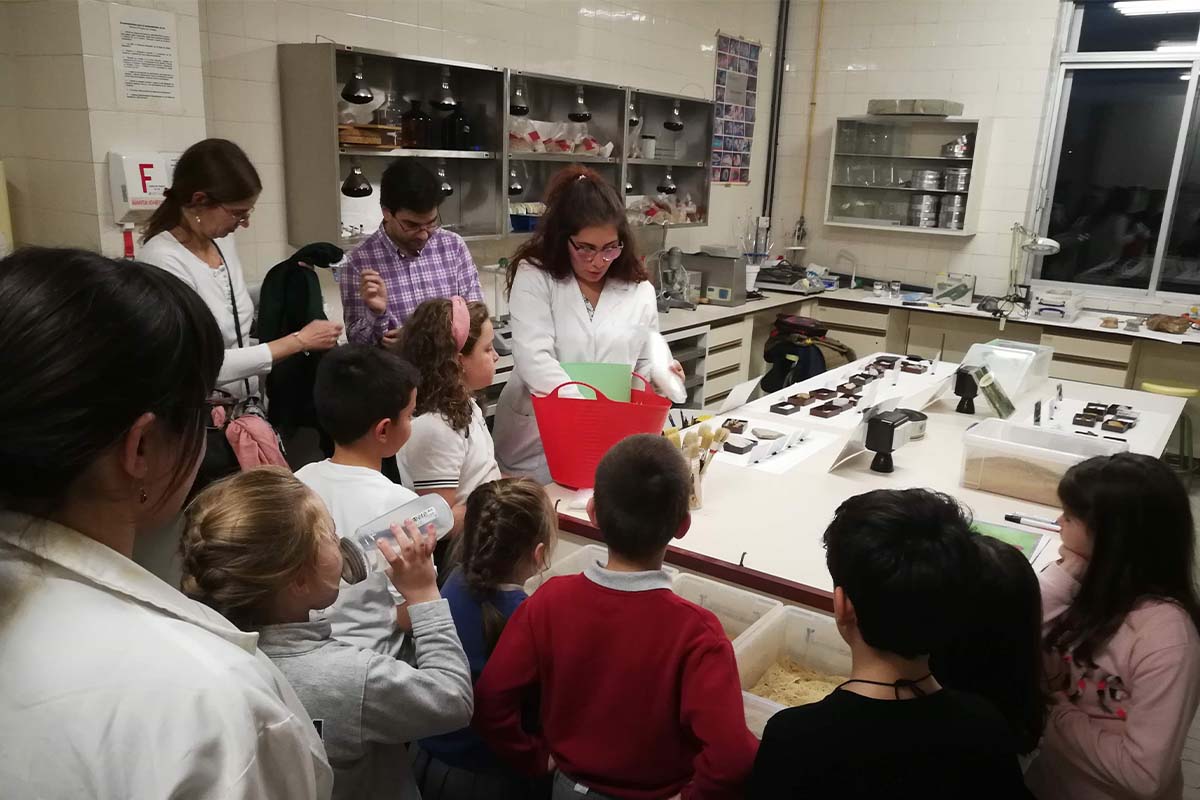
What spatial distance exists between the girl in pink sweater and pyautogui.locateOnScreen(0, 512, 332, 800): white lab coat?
1.39 metres

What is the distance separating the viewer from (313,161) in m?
3.47

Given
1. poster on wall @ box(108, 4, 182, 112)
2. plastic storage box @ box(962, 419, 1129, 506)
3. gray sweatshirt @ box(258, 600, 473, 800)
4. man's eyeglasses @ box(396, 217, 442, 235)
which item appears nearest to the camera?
gray sweatshirt @ box(258, 600, 473, 800)

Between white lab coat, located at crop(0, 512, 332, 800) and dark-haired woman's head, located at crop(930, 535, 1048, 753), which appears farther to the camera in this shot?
dark-haired woman's head, located at crop(930, 535, 1048, 753)

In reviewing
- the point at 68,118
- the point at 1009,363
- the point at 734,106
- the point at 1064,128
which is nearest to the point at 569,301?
the point at 68,118

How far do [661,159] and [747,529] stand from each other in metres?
3.66

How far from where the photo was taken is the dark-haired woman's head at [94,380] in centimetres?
63

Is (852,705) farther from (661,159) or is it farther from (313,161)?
(661,159)

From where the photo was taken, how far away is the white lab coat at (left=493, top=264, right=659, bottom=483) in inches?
106

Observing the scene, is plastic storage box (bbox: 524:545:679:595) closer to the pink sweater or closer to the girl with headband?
the girl with headband

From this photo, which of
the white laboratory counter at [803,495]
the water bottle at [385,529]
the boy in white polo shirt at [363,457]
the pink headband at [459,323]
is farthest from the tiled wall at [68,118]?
the water bottle at [385,529]

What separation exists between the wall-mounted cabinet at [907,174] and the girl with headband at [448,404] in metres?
4.84

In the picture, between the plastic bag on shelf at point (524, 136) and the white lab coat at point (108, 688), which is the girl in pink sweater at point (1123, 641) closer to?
the white lab coat at point (108, 688)

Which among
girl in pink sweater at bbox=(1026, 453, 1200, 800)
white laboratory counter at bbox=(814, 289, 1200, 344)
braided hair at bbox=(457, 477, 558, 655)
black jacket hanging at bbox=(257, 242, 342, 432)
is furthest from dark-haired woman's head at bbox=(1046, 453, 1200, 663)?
white laboratory counter at bbox=(814, 289, 1200, 344)

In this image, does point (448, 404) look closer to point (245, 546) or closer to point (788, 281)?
point (245, 546)
